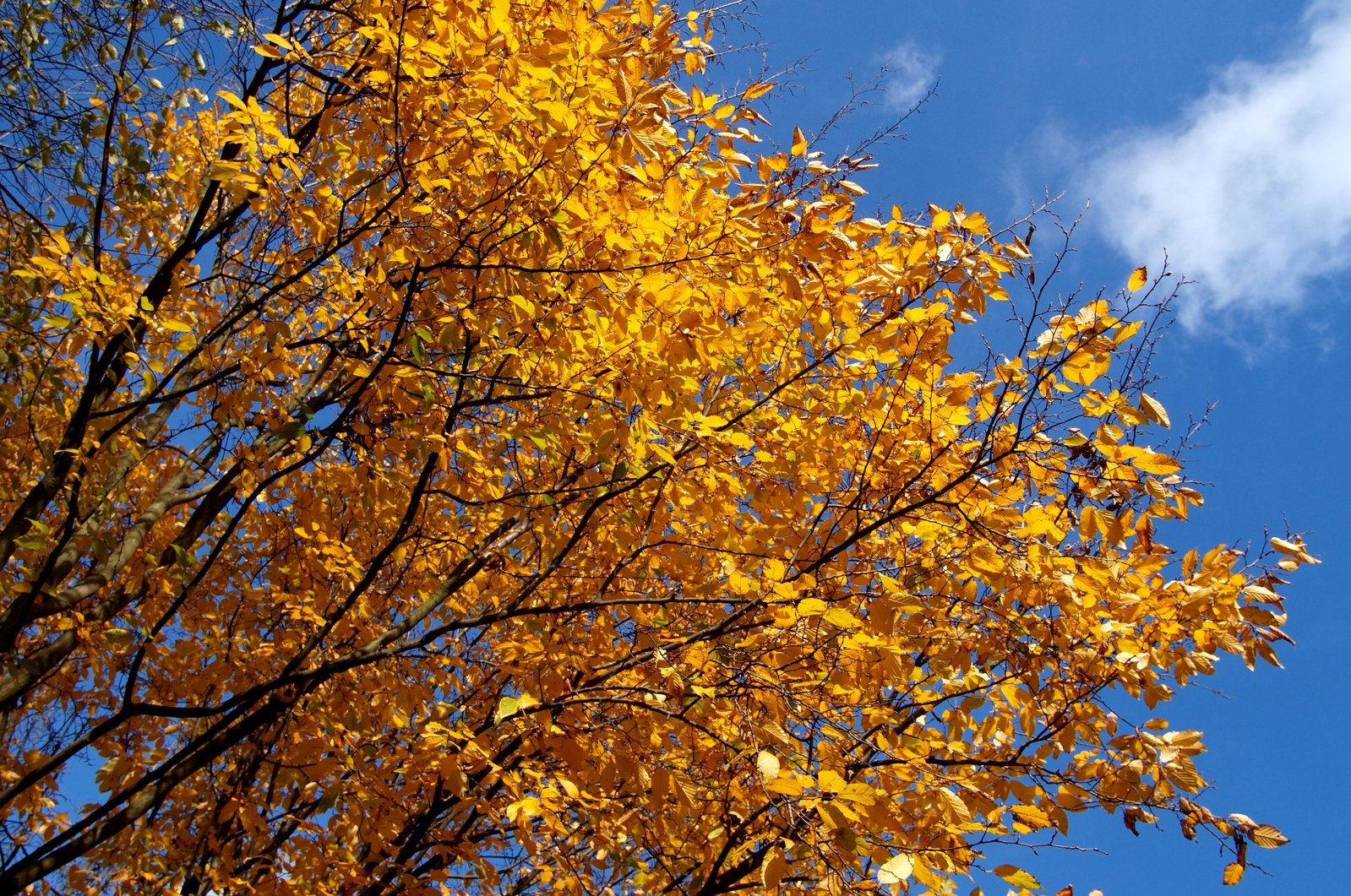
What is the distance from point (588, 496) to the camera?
3879 mm

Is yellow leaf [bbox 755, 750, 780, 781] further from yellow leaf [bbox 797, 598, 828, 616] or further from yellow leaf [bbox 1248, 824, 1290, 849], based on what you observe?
yellow leaf [bbox 1248, 824, 1290, 849]

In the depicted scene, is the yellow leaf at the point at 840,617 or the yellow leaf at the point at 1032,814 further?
the yellow leaf at the point at 1032,814

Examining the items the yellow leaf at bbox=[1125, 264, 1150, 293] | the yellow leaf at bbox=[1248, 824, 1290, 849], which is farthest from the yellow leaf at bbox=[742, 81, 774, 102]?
the yellow leaf at bbox=[1248, 824, 1290, 849]

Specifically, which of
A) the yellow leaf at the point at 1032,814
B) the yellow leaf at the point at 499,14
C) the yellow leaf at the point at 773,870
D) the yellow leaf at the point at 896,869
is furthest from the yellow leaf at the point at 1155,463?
the yellow leaf at the point at 499,14

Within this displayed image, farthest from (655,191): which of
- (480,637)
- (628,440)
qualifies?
(480,637)

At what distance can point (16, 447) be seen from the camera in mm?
4531

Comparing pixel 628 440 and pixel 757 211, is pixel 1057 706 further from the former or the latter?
pixel 757 211

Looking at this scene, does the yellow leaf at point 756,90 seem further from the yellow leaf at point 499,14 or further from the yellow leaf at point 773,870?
the yellow leaf at point 773,870

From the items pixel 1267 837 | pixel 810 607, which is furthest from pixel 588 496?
pixel 1267 837

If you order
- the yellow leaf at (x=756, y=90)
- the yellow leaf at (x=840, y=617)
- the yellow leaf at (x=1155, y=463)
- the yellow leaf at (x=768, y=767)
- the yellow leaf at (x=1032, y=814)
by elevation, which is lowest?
the yellow leaf at (x=768, y=767)

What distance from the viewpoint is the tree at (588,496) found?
9.21 ft

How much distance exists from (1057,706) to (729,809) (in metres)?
1.26

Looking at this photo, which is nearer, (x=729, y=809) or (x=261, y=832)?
(x=729, y=809)

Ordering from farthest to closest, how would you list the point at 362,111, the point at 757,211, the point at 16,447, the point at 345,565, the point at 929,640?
the point at 16,447 → the point at 345,565 → the point at 362,111 → the point at 929,640 → the point at 757,211
